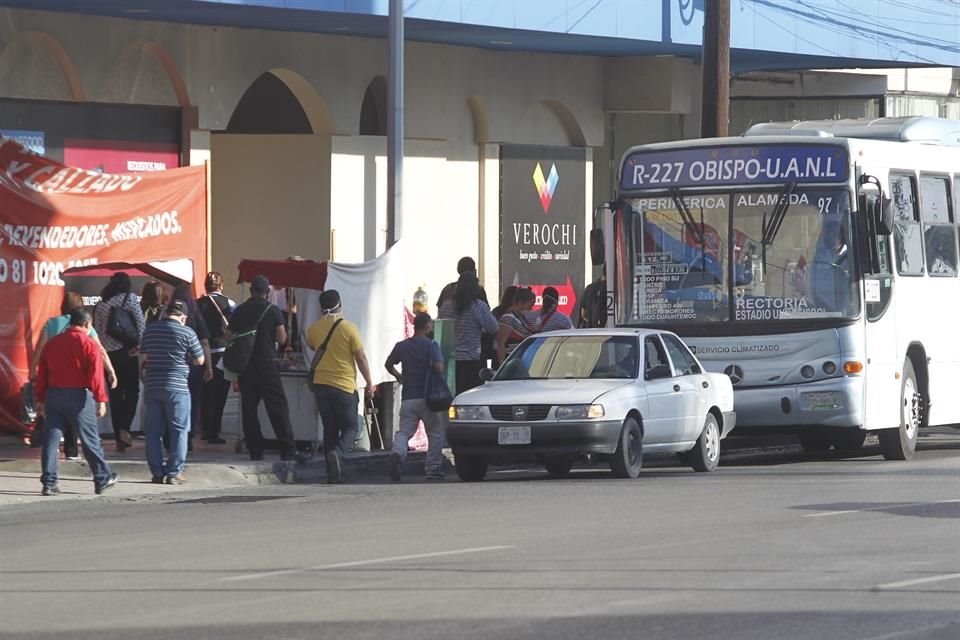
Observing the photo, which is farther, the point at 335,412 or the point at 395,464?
the point at 395,464

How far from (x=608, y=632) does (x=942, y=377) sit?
42.8 ft

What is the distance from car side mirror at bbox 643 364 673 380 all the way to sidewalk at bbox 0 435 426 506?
2.94 meters

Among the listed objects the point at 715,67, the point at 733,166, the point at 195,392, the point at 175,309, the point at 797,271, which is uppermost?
the point at 715,67

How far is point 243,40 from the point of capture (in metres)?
26.0

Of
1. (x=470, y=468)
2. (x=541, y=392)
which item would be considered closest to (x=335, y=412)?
(x=470, y=468)

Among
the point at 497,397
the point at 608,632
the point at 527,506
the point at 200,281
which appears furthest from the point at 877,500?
the point at 200,281

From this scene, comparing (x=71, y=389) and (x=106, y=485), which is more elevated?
(x=71, y=389)

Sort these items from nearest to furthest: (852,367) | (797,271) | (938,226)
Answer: (852,367), (797,271), (938,226)

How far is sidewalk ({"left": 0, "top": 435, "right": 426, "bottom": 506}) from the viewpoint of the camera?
56.8 feet

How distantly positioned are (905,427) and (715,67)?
6741 millimetres

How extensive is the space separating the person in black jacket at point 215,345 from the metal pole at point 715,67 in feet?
24.7

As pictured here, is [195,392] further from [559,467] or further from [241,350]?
[559,467]

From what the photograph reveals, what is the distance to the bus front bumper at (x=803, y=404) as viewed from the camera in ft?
63.8

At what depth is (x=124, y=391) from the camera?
19.9 metres
